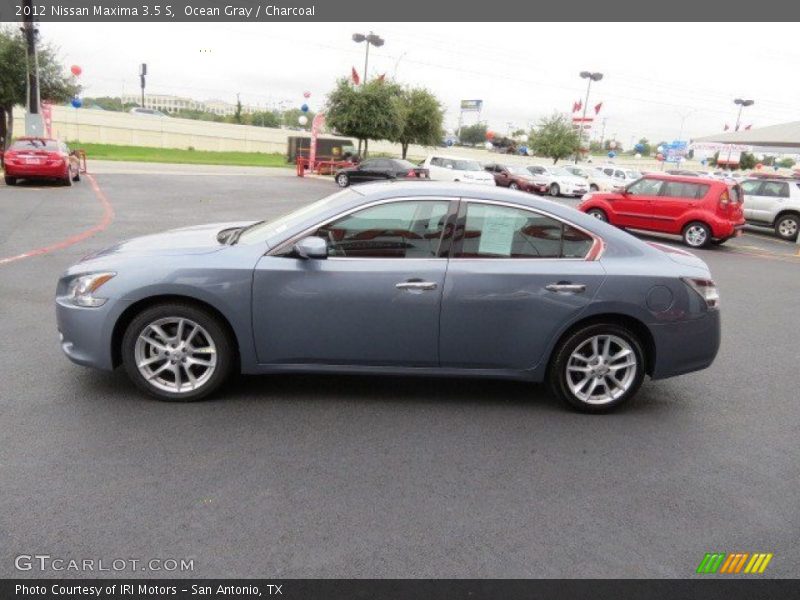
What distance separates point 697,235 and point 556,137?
4065cm

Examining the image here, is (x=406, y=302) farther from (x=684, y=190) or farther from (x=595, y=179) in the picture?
(x=595, y=179)

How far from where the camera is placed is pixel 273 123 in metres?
120

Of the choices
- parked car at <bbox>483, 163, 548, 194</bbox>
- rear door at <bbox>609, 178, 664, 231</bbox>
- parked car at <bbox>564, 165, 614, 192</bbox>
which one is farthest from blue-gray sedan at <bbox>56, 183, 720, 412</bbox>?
parked car at <bbox>564, 165, 614, 192</bbox>

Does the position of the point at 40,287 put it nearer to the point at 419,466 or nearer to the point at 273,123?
the point at 419,466

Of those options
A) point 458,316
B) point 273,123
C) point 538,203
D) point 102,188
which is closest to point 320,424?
point 458,316

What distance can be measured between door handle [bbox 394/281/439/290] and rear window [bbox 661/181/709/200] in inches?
525

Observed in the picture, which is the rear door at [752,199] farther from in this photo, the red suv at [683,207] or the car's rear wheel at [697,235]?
the car's rear wheel at [697,235]

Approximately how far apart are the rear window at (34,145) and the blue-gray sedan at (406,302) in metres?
17.9

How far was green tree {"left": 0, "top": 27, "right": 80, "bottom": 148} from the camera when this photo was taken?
86.2ft

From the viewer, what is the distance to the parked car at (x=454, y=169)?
29797mm

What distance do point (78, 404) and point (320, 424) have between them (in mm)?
1627

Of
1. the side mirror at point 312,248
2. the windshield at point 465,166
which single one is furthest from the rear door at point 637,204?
the windshield at point 465,166

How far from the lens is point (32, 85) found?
26.2m
